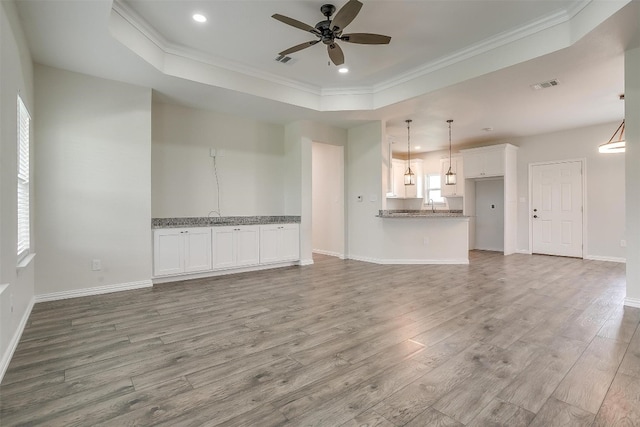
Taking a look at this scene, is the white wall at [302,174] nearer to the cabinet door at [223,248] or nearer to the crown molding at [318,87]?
the crown molding at [318,87]

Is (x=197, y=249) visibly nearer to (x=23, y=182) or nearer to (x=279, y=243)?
(x=279, y=243)

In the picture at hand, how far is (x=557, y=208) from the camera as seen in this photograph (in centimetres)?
708

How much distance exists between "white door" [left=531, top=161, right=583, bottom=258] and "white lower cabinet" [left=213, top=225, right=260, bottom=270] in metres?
6.40

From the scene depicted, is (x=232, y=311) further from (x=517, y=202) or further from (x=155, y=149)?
(x=517, y=202)

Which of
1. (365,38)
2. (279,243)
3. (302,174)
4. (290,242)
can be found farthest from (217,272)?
(365,38)

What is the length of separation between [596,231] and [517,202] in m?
1.59

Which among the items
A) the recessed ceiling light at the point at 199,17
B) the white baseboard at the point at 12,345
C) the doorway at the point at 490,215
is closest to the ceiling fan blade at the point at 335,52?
the recessed ceiling light at the point at 199,17

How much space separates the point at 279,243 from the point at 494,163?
5.41m

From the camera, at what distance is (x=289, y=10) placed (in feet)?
10.8

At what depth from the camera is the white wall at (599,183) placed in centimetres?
628

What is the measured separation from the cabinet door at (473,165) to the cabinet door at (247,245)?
559cm

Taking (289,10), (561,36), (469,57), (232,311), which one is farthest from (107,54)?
(561,36)

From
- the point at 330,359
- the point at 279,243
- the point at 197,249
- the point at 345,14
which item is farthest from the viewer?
the point at 279,243

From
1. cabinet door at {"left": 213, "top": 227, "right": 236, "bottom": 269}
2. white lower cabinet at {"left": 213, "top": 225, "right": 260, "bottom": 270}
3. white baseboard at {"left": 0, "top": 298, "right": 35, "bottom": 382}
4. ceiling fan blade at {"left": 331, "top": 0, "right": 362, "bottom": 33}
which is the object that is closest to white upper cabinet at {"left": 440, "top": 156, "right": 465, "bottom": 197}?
white lower cabinet at {"left": 213, "top": 225, "right": 260, "bottom": 270}
